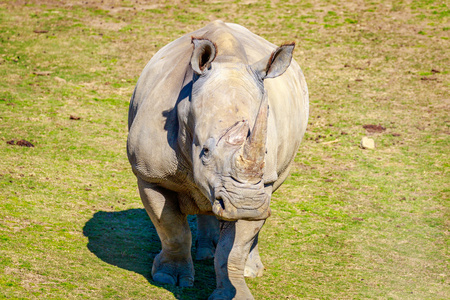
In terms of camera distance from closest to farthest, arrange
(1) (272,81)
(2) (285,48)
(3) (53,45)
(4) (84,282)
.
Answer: (2) (285,48) → (4) (84,282) → (1) (272,81) → (3) (53,45)

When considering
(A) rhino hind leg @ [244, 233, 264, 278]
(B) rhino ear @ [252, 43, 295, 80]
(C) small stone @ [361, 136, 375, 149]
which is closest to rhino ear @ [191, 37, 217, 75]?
(B) rhino ear @ [252, 43, 295, 80]

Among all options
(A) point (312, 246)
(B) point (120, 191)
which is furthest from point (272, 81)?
(B) point (120, 191)

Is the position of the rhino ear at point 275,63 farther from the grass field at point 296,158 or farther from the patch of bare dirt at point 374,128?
the patch of bare dirt at point 374,128

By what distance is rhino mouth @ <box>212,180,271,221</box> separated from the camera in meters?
4.46

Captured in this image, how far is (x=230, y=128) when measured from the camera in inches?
181

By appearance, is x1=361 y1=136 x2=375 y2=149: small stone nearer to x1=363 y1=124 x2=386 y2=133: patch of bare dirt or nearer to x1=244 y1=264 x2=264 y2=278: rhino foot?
x1=363 y1=124 x2=386 y2=133: patch of bare dirt

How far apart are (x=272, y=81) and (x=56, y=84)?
263 inches

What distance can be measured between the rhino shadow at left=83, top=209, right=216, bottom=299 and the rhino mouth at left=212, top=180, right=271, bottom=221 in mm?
1577

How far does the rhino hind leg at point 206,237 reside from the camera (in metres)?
7.03

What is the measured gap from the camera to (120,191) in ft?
27.1

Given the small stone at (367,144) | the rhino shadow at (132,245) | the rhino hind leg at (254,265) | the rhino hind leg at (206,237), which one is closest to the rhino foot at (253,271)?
the rhino hind leg at (254,265)

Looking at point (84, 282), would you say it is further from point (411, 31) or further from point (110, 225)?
point (411, 31)

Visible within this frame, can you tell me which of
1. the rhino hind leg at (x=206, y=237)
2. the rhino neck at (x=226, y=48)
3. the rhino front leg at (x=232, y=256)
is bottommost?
the rhino hind leg at (x=206, y=237)

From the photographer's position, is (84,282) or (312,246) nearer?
(84,282)
